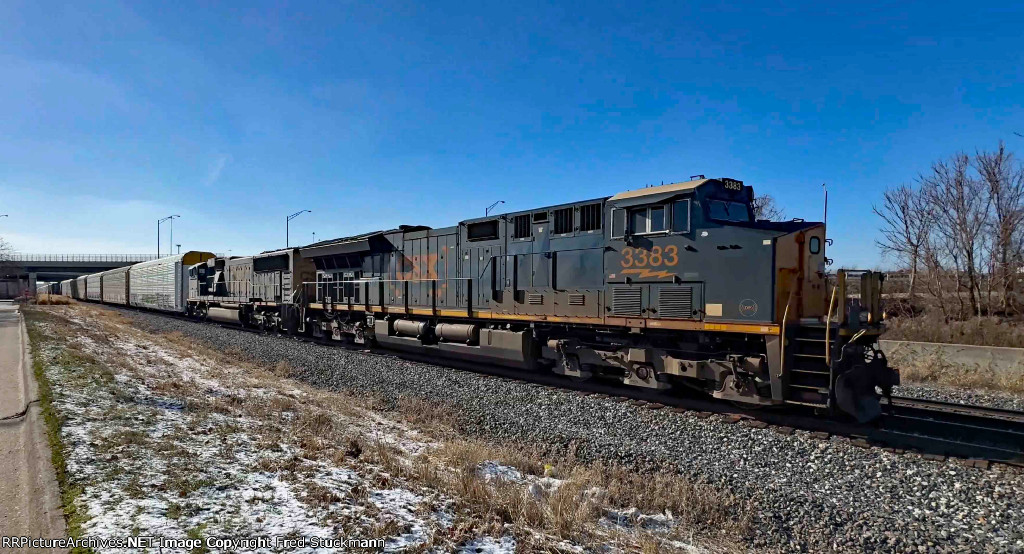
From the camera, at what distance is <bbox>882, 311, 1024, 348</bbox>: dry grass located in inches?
573

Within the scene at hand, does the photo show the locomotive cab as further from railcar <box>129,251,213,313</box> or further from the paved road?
railcar <box>129,251,213,313</box>

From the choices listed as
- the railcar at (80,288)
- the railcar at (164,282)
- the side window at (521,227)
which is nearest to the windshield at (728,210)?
the side window at (521,227)

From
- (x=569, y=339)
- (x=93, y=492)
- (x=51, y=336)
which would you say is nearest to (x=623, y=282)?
(x=569, y=339)

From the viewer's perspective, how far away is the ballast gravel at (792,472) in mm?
4797

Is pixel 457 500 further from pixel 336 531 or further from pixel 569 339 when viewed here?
pixel 569 339

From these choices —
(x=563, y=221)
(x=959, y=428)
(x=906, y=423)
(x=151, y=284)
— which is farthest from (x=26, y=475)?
(x=151, y=284)

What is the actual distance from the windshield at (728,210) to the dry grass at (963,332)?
7504mm

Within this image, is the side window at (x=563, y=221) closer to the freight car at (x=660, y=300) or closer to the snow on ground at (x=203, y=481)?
the freight car at (x=660, y=300)

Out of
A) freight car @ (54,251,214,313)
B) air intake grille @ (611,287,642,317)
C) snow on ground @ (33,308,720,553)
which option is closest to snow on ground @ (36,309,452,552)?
snow on ground @ (33,308,720,553)

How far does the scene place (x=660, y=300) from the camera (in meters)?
9.16

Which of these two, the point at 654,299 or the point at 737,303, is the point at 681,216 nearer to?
the point at 654,299

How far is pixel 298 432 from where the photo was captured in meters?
6.85

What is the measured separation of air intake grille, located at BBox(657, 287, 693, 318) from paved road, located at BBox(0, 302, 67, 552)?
7710 millimetres

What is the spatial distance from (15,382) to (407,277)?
28.2 feet
